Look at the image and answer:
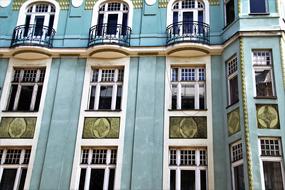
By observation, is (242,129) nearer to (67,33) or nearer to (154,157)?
(154,157)

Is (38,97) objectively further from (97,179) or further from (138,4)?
(138,4)

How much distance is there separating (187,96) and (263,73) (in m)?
3.20

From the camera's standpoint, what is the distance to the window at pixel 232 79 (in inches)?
595

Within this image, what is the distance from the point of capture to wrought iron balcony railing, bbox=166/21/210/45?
16.5 m

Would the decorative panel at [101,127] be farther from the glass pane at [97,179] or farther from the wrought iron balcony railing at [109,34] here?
the wrought iron balcony railing at [109,34]

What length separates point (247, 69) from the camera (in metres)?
14.7

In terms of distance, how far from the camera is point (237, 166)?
1378 centimetres

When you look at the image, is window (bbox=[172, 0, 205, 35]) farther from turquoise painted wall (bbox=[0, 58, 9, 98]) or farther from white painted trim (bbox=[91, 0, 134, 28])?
turquoise painted wall (bbox=[0, 58, 9, 98])

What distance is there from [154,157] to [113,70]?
4.52m

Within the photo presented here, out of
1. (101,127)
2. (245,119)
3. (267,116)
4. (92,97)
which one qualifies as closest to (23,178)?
(101,127)

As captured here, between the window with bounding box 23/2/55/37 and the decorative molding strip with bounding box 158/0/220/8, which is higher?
the decorative molding strip with bounding box 158/0/220/8

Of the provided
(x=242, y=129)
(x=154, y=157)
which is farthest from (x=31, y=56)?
(x=242, y=129)

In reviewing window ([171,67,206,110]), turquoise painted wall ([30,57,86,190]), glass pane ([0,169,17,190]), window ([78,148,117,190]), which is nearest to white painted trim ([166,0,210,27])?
window ([171,67,206,110])

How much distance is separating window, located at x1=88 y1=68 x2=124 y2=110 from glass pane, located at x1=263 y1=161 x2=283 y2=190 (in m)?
6.30
